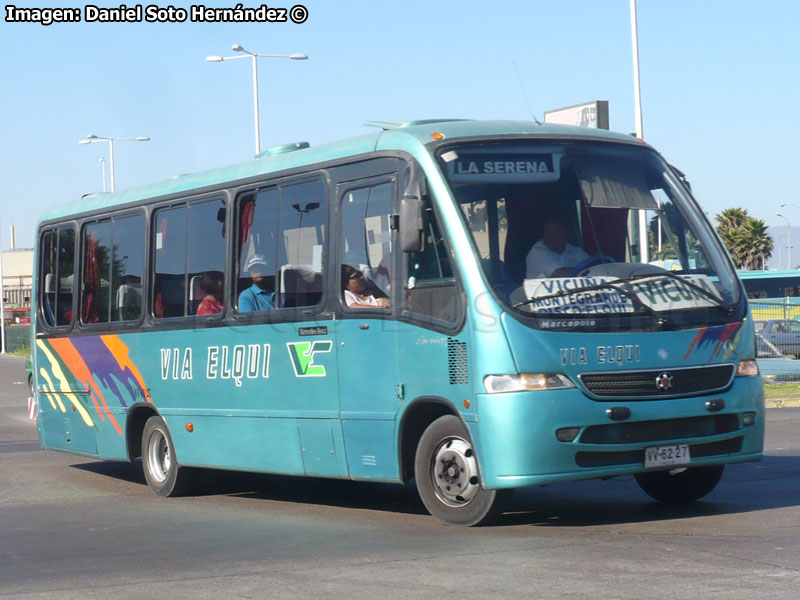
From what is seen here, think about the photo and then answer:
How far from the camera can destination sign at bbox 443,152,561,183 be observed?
9.36m

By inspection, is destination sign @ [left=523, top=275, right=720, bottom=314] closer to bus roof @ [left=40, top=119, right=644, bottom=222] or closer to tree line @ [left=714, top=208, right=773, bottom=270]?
bus roof @ [left=40, top=119, right=644, bottom=222]

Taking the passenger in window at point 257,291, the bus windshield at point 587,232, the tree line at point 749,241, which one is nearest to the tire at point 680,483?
the bus windshield at point 587,232

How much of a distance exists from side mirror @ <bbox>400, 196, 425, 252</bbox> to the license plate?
84.8 inches

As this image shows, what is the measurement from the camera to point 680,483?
10.3 meters

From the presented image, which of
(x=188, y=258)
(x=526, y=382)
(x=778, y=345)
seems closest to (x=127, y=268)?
(x=188, y=258)

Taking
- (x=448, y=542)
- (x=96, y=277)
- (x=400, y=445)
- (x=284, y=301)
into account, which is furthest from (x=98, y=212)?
(x=448, y=542)

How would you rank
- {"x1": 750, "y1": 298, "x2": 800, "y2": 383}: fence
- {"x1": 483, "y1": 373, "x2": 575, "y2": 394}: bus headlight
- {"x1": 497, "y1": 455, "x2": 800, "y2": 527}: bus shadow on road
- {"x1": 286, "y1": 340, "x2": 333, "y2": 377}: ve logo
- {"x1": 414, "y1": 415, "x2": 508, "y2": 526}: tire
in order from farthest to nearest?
{"x1": 750, "y1": 298, "x2": 800, "y2": 383}: fence, {"x1": 286, "y1": 340, "x2": 333, "y2": 377}: ve logo, {"x1": 497, "y1": 455, "x2": 800, "y2": 527}: bus shadow on road, {"x1": 414, "y1": 415, "x2": 508, "y2": 526}: tire, {"x1": 483, "y1": 373, "x2": 575, "y2": 394}: bus headlight

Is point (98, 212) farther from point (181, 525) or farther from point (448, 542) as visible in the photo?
point (448, 542)

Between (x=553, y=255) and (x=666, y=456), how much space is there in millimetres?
1605

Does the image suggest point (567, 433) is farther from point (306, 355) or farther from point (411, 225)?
point (306, 355)

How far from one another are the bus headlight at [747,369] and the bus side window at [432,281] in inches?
84.3

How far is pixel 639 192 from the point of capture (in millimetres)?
9820

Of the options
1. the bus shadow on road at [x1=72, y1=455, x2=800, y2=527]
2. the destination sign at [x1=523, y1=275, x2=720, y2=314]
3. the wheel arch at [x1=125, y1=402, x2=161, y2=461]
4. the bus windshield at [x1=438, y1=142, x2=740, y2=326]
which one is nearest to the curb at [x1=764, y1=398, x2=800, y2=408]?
the bus shadow on road at [x1=72, y1=455, x2=800, y2=527]

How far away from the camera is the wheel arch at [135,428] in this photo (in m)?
13.6
